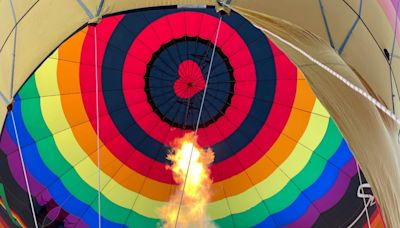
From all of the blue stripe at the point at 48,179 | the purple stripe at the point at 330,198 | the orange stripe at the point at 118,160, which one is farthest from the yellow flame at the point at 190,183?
the purple stripe at the point at 330,198

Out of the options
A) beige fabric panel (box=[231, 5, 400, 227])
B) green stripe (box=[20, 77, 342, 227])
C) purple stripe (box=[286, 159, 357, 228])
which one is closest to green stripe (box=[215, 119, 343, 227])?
green stripe (box=[20, 77, 342, 227])

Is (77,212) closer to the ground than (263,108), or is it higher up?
closer to the ground

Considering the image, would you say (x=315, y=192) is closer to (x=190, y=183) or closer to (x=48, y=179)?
(x=190, y=183)

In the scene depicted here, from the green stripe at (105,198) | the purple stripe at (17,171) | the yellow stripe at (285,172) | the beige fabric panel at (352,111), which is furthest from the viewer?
the yellow stripe at (285,172)

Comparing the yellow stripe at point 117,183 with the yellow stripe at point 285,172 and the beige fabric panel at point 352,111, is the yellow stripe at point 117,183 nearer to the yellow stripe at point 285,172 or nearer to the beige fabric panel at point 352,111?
the yellow stripe at point 285,172

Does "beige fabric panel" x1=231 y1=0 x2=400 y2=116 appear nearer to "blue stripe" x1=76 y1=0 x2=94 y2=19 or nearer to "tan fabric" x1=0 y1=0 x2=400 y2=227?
"tan fabric" x1=0 y1=0 x2=400 y2=227

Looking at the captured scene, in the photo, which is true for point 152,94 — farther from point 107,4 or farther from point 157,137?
point 107,4

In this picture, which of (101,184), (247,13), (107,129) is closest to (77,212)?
(101,184)
